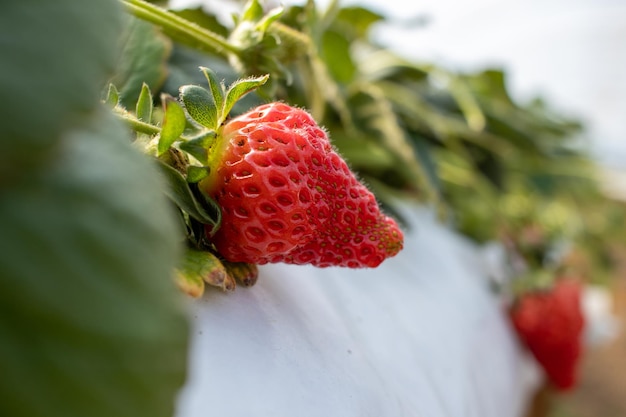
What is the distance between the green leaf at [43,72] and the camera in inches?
4.0

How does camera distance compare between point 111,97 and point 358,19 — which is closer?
point 111,97

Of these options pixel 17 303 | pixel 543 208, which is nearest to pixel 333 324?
pixel 17 303

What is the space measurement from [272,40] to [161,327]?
19 centimetres

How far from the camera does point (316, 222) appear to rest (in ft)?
0.73

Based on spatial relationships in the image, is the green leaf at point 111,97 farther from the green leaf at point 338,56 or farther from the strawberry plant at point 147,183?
the green leaf at point 338,56

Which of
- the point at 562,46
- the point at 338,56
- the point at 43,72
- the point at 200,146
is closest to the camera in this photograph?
the point at 43,72

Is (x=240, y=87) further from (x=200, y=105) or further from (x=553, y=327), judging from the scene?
(x=553, y=327)

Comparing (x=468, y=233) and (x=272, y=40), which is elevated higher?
(x=272, y=40)

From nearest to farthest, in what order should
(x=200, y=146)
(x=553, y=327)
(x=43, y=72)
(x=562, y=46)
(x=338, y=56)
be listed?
1. (x=43, y=72)
2. (x=200, y=146)
3. (x=338, y=56)
4. (x=553, y=327)
5. (x=562, y=46)

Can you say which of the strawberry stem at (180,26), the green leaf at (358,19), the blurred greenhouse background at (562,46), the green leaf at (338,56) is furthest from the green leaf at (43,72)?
the blurred greenhouse background at (562,46)

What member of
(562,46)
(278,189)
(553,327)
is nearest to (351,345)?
(278,189)

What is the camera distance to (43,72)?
4.1 inches

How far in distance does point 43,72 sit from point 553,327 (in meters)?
0.61

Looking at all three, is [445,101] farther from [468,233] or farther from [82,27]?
[82,27]
